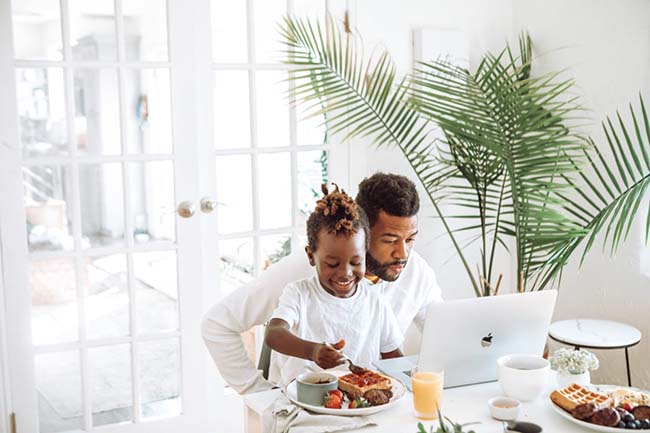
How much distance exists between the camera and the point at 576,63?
12.3 ft

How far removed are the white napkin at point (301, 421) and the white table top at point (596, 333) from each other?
1459 mm

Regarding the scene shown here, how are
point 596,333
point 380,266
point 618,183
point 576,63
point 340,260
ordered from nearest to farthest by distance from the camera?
point 340,260
point 380,266
point 596,333
point 618,183
point 576,63

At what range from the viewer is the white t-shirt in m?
2.25

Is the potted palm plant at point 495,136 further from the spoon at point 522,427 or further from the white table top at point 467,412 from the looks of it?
the spoon at point 522,427

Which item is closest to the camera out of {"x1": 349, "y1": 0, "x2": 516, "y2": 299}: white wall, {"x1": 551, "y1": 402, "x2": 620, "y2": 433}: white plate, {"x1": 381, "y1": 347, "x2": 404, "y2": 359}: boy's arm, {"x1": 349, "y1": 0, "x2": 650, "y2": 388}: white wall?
{"x1": 551, "y1": 402, "x2": 620, "y2": 433}: white plate

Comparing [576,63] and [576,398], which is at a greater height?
[576,63]

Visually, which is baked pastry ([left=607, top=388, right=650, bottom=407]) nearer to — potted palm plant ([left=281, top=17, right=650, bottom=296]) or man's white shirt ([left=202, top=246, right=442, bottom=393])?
man's white shirt ([left=202, top=246, right=442, bottom=393])

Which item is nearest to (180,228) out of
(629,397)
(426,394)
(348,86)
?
(348,86)

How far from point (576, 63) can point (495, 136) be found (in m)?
0.71

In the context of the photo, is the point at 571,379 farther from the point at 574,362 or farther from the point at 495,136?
the point at 495,136

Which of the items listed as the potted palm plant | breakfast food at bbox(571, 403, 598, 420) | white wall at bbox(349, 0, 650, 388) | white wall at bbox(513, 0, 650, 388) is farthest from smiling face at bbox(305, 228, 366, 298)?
white wall at bbox(513, 0, 650, 388)

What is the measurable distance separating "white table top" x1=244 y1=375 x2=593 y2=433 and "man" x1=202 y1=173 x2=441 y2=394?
0.44 metres

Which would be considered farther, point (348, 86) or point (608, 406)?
point (348, 86)

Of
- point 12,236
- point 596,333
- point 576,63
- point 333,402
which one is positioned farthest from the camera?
point 576,63
